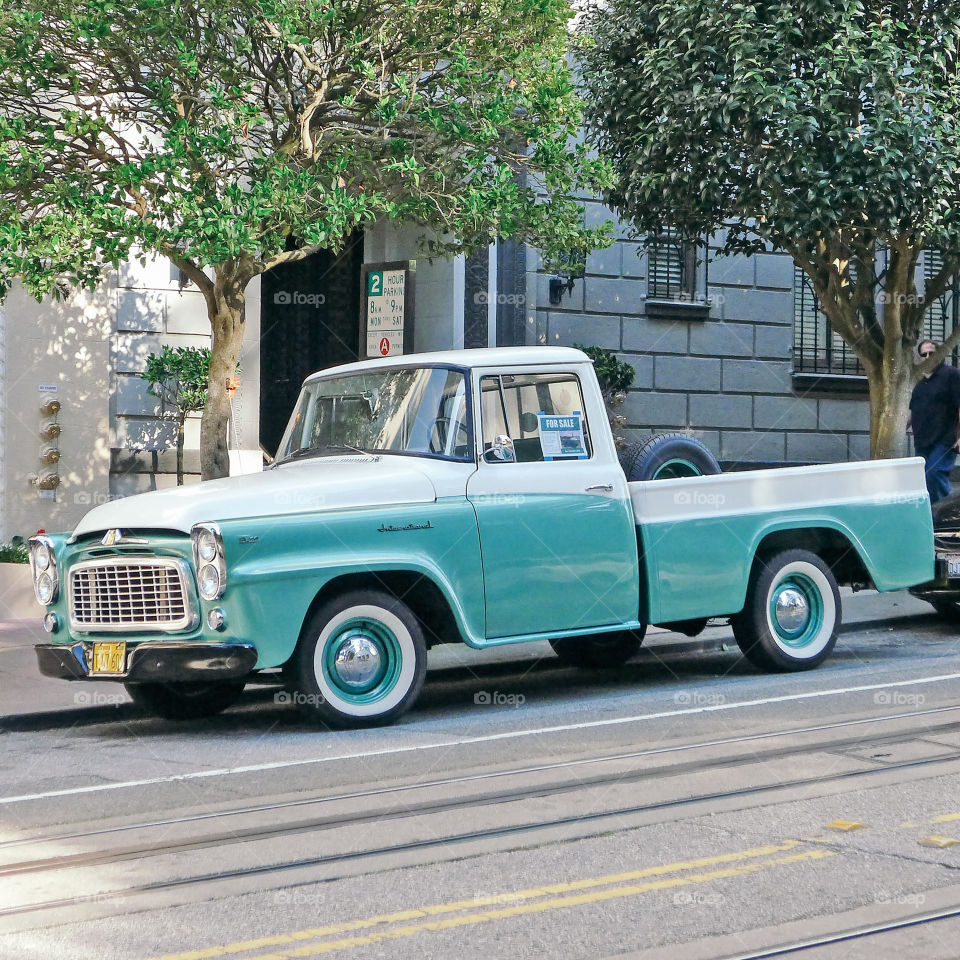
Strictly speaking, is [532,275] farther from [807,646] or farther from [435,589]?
[435,589]

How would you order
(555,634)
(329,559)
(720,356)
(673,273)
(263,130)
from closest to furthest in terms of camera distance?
(329,559)
(555,634)
(263,130)
(673,273)
(720,356)

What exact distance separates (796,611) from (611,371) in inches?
392

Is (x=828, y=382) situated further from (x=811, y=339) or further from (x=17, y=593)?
(x=17, y=593)

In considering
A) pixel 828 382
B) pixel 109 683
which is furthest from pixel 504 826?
pixel 828 382

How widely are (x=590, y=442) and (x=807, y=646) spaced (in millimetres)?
2413

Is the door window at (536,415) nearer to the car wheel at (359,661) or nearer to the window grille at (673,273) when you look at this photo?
the car wheel at (359,661)

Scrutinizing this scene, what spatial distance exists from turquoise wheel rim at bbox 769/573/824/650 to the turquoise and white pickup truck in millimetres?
16

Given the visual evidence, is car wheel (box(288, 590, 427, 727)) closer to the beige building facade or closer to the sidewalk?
the sidewalk

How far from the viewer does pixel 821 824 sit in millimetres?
6008

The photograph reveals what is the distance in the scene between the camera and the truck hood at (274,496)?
320 inches

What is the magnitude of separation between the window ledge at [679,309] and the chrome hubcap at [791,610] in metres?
11.5

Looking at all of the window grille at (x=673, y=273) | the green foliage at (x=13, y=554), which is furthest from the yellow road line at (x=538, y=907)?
the window grille at (x=673, y=273)

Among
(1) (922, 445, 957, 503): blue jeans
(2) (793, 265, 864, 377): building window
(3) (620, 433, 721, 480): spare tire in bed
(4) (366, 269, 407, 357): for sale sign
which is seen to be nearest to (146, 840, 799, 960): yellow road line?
(3) (620, 433, 721, 480): spare tire in bed

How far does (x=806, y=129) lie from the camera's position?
53.1 feet
